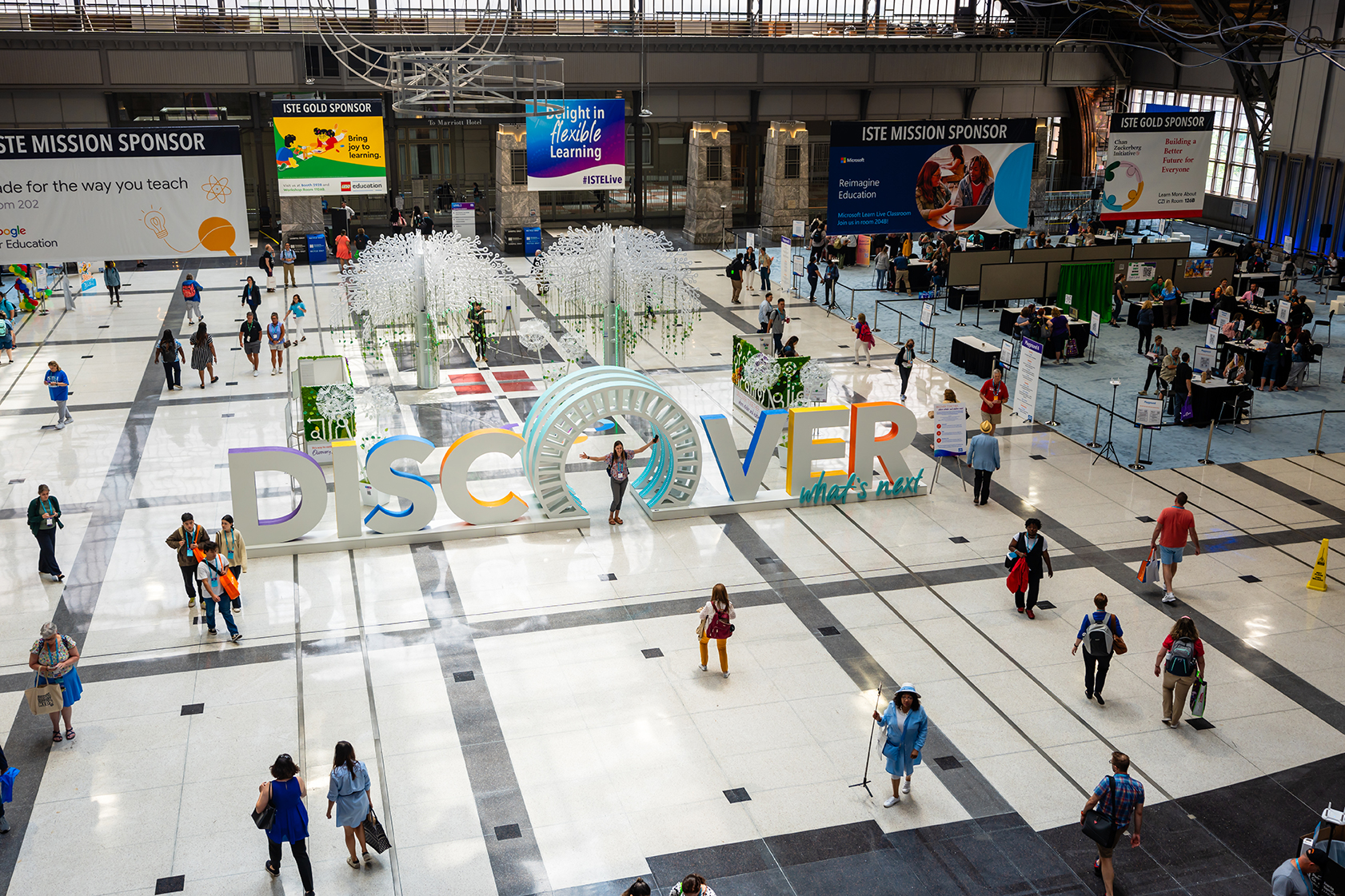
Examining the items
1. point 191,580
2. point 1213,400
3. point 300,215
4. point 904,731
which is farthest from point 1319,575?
point 300,215

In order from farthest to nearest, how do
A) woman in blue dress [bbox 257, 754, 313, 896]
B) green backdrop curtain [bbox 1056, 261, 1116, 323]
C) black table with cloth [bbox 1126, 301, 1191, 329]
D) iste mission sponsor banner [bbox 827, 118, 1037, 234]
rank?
green backdrop curtain [bbox 1056, 261, 1116, 323] < black table with cloth [bbox 1126, 301, 1191, 329] < iste mission sponsor banner [bbox 827, 118, 1037, 234] < woman in blue dress [bbox 257, 754, 313, 896]

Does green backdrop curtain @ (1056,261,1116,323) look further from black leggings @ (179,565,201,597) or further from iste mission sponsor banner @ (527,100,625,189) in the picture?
black leggings @ (179,565,201,597)

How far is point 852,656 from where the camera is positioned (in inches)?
507

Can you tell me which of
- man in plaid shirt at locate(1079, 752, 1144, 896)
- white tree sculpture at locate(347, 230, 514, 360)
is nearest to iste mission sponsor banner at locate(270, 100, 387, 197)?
white tree sculpture at locate(347, 230, 514, 360)

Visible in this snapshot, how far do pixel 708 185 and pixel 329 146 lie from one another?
15.7 meters

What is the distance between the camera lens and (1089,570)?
15.1m

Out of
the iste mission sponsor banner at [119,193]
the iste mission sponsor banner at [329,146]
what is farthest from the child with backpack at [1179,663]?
the iste mission sponsor banner at [329,146]

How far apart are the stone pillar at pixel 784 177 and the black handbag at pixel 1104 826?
108 ft

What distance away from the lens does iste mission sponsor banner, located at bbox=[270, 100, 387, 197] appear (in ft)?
87.5

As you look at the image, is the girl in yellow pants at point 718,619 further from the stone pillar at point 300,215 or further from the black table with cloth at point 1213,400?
the stone pillar at point 300,215

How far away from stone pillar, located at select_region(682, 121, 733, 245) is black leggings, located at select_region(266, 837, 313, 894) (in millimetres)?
32905

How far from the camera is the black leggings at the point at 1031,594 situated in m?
13.7

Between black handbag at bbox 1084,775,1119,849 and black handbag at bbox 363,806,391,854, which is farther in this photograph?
black handbag at bbox 363,806,391,854

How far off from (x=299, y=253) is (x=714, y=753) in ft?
94.5
